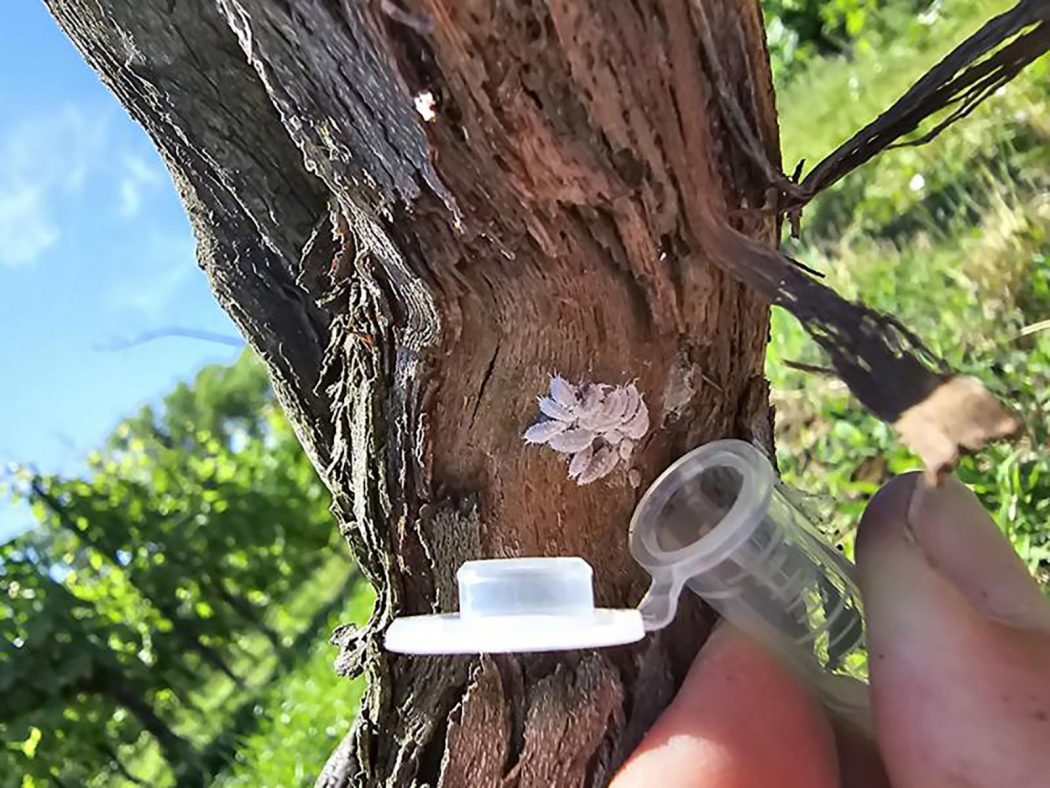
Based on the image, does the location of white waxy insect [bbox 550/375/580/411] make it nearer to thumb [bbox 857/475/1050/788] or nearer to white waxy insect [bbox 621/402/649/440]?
white waxy insect [bbox 621/402/649/440]

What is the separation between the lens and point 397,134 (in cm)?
48

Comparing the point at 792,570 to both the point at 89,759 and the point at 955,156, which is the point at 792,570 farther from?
the point at 89,759

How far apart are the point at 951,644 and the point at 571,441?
0.22 m

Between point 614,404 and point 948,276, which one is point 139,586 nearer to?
point 948,276

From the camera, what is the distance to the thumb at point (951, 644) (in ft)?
1.76

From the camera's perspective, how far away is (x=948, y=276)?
202cm

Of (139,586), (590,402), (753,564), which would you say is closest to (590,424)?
(590,402)

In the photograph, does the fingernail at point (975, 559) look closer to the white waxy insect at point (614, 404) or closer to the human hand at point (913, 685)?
the human hand at point (913, 685)

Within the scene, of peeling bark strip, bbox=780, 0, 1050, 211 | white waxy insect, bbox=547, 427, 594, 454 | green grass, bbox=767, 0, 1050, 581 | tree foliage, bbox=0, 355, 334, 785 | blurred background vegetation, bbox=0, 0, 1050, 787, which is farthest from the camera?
tree foliage, bbox=0, 355, 334, 785

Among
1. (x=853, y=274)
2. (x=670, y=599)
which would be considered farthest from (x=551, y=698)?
Result: (x=853, y=274)

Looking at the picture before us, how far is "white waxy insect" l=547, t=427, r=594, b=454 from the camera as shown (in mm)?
575

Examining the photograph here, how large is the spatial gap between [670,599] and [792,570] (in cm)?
9

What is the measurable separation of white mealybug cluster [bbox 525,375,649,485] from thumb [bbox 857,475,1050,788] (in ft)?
0.48

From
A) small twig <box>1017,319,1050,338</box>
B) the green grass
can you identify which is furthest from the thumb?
small twig <box>1017,319,1050,338</box>
